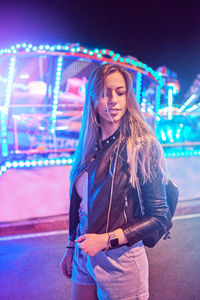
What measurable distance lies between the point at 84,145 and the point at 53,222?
324 cm

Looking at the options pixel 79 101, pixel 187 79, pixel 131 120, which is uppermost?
pixel 187 79

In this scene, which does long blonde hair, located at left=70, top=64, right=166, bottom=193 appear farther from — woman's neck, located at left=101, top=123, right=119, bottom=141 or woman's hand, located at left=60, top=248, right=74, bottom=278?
woman's hand, located at left=60, top=248, right=74, bottom=278

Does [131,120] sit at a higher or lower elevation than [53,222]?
higher

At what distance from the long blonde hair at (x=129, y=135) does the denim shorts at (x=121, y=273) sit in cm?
40

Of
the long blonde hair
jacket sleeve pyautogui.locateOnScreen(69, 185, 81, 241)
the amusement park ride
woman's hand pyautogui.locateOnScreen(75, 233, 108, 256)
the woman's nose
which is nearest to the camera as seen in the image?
woman's hand pyautogui.locateOnScreen(75, 233, 108, 256)

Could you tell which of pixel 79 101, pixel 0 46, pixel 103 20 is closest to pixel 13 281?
pixel 79 101

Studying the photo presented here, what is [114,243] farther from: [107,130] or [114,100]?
[114,100]

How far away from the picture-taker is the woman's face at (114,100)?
1357mm

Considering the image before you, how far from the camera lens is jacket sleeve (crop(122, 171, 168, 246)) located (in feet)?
3.83

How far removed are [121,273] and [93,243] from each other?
0.28 m

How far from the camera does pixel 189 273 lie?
312 cm

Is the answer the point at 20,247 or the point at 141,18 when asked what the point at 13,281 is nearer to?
the point at 20,247

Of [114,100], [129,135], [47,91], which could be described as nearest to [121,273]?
[129,135]

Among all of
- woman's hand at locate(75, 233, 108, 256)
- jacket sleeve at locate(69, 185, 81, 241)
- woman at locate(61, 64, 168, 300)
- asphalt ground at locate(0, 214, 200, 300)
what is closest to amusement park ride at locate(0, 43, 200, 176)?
asphalt ground at locate(0, 214, 200, 300)
